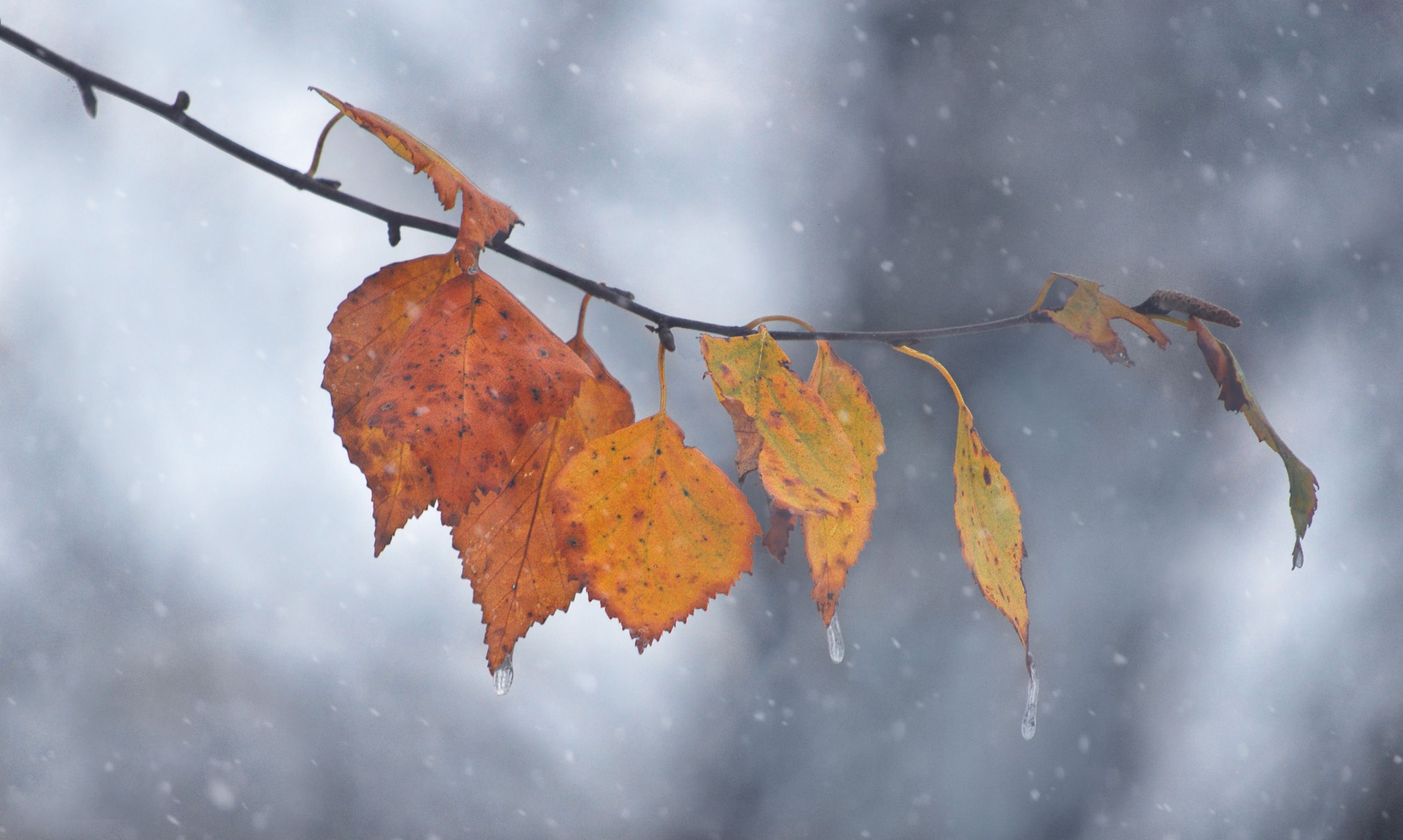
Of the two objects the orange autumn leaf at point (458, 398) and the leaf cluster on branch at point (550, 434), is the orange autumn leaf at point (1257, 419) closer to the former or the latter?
the leaf cluster on branch at point (550, 434)

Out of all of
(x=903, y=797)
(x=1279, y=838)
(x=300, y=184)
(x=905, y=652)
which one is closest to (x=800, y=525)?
(x=300, y=184)

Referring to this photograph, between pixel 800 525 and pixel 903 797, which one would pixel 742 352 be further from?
pixel 903 797

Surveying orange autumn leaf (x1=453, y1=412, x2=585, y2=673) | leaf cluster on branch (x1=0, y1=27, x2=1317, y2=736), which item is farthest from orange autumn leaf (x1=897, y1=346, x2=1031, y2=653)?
orange autumn leaf (x1=453, y1=412, x2=585, y2=673)

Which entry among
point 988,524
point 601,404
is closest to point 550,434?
point 601,404

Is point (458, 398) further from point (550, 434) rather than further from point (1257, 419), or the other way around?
point (1257, 419)

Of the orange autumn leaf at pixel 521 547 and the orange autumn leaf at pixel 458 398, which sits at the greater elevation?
the orange autumn leaf at pixel 458 398

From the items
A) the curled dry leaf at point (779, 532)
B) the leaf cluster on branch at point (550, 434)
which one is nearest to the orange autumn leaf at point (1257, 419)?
the leaf cluster on branch at point (550, 434)

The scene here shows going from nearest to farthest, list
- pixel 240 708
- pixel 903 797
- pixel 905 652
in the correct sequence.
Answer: pixel 905 652, pixel 903 797, pixel 240 708
